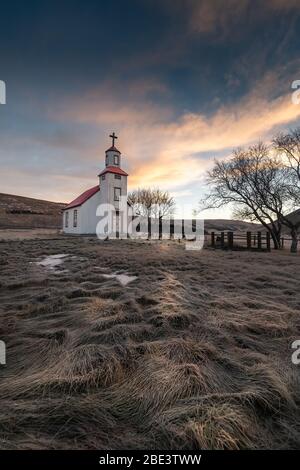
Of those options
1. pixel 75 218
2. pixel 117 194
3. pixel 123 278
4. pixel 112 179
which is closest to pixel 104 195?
pixel 117 194

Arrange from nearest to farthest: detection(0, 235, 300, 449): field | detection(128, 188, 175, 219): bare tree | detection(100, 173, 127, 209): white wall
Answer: detection(0, 235, 300, 449): field
detection(100, 173, 127, 209): white wall
detection(128, 188, 175, 219): bare tree

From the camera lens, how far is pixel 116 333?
10.8 feet

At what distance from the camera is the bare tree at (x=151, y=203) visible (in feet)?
185

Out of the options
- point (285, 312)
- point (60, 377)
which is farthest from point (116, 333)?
point (285, 312)

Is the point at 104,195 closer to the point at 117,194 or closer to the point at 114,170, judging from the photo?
the point at 117,194

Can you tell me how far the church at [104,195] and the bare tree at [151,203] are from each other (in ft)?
86.2

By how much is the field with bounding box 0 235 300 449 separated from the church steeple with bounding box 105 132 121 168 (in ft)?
89.6

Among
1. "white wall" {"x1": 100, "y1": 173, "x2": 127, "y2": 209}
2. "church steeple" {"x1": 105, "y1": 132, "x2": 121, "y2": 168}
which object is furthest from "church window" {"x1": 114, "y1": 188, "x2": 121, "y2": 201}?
"church steeple" {"x1": 105, "y1": 132, "x2": 121, "y2": 168}

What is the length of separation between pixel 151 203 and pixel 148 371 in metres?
54.7

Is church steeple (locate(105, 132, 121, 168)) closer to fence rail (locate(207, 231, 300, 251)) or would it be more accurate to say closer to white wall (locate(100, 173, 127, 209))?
white wall (locate(100, 173, 127, 209))

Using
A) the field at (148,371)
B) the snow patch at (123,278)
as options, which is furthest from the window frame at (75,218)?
the field at (148,371)

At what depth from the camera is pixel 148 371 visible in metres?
2.39

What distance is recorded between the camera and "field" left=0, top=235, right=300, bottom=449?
5.52 feet
